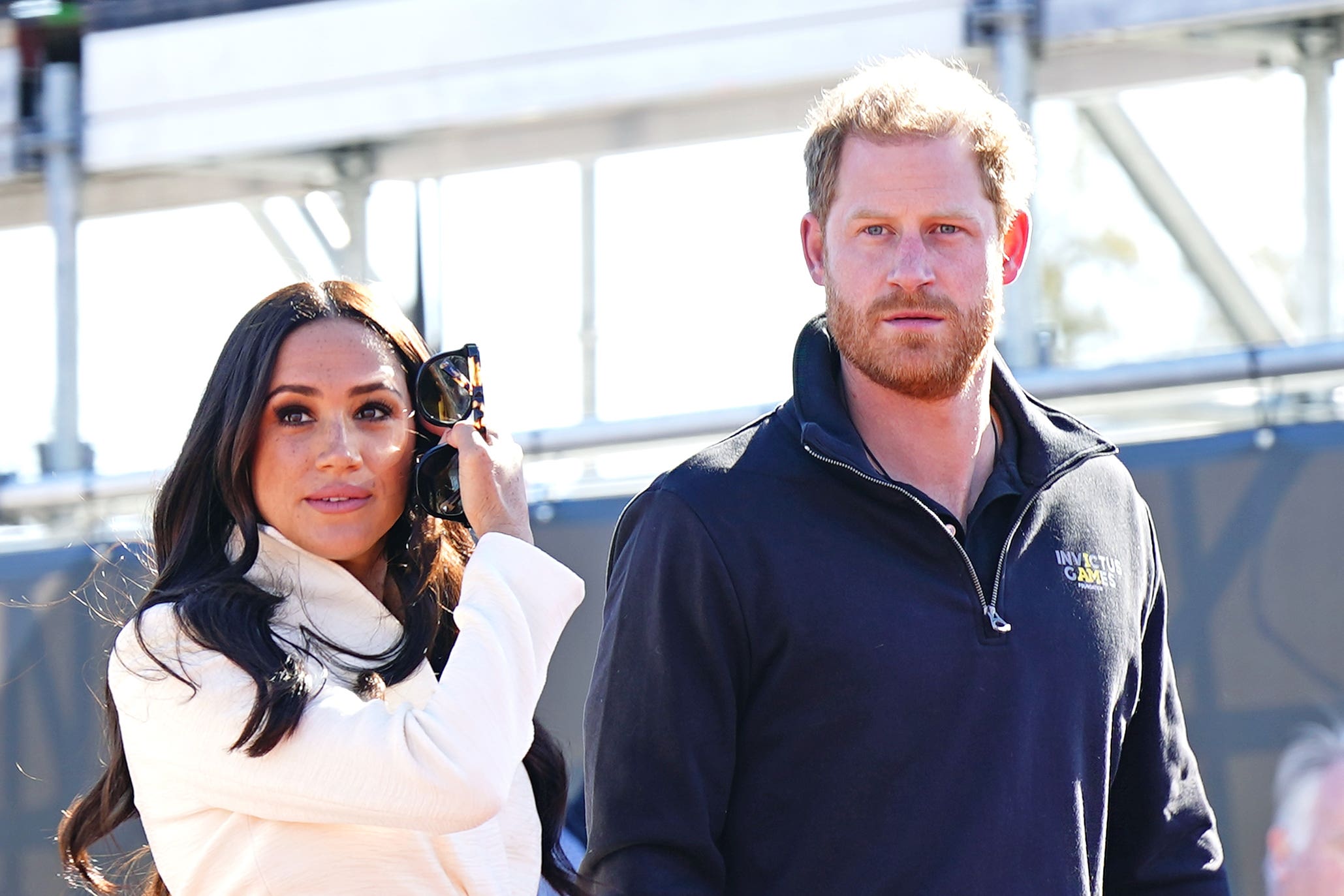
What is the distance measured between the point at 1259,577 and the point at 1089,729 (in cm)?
117

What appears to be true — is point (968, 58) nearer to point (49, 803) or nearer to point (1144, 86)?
point (1144, 86)

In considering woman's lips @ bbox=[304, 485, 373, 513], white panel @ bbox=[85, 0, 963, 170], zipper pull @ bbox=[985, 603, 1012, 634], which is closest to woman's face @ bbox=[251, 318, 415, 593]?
woman's lips @ bbox=[304, 485, 373, 513]

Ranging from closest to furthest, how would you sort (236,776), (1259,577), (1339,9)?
1. (236,776)
2. (1259,577)
3. (1339,9)

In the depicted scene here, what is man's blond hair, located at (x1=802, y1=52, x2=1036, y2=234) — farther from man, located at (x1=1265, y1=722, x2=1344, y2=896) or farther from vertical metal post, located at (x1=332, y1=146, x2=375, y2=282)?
vertical metal post, located at (x1=332, y1=146, x2=375, y2=282)

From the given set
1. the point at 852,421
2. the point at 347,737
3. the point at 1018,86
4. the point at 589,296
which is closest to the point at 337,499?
the point at 347,737

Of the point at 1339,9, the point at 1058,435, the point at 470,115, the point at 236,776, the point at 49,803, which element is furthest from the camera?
the point at 470,115

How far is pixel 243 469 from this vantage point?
2.50 m

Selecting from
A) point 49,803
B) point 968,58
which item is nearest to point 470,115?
point 968,58

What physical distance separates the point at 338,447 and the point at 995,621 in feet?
2.98

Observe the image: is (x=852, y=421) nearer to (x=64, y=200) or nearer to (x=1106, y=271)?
(x=64, y=200)

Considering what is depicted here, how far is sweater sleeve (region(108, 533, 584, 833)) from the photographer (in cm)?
220

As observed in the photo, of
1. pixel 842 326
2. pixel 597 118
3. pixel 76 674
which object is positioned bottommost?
pixel 76 674

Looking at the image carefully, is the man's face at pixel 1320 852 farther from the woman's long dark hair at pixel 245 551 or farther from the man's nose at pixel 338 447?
the man's nose at pixel 338 447

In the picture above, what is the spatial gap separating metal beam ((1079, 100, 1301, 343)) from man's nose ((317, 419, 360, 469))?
4028 millimetres
